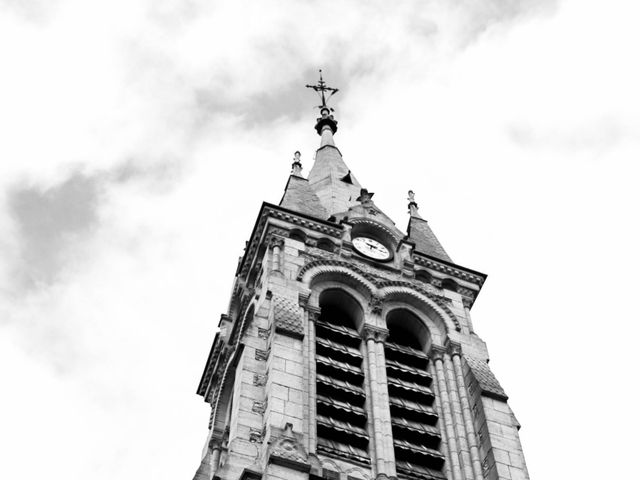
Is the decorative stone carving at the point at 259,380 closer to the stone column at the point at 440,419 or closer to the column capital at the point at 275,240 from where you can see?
the stone column at the point at 440,419

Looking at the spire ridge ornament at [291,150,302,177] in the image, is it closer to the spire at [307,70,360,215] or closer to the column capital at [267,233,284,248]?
the spire at [307,70,360,215]

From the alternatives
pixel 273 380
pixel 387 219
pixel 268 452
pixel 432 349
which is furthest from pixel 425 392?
pixel 387 219

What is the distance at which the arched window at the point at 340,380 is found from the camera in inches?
1329

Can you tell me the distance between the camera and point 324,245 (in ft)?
143

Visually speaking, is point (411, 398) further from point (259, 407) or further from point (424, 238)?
point (424, 238)

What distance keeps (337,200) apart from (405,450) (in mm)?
17641

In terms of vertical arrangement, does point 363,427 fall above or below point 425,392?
below

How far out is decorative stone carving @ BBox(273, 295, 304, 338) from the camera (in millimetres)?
35812

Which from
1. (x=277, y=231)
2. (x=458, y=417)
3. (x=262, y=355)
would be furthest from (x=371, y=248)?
(x=262, y=355)

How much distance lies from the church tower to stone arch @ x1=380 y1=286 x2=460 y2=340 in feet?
0.17

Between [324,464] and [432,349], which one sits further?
[432,349]

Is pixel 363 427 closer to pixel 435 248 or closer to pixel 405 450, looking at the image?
pixel 405 450

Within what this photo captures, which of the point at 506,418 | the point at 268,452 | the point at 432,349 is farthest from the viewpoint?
the point at 432,349

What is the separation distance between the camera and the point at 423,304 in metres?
42.1
